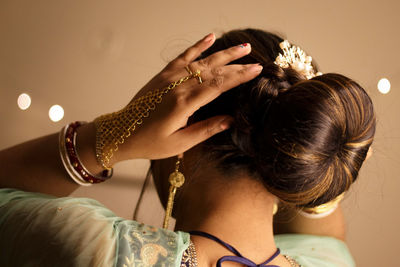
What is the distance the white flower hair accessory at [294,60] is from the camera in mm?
728

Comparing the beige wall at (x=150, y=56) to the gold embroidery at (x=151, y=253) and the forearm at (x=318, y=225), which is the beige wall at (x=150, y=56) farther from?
the gold embroidery at (x=151, y=253)

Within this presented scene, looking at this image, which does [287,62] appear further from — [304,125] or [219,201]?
[219,201]

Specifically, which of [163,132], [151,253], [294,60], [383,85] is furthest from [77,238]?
[383,85]

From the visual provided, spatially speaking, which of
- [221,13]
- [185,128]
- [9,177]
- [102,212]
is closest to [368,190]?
[221,13]

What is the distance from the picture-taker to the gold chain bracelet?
0.73 metres

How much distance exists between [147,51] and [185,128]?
1.99ft

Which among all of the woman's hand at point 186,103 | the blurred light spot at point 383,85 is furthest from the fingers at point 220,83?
the blurred light spot at point 383,85

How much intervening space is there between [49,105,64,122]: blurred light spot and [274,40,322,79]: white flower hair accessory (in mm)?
742

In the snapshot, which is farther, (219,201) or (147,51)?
(147,51)

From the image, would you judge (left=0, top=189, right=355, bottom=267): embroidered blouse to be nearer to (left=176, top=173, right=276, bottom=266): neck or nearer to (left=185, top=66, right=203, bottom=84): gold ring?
(left=176, top=173, right=276, bottom=266): neck

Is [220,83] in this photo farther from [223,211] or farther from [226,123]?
[223,211]

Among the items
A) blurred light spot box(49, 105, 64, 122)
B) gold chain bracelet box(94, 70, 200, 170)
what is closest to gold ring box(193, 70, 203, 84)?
gold chain bracelet box(94, 70, 200, 170)

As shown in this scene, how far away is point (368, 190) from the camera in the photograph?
1.33m

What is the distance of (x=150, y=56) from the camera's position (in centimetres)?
125
